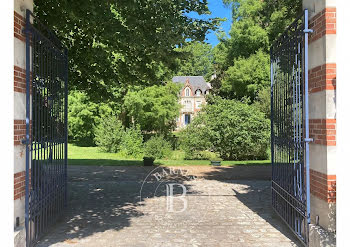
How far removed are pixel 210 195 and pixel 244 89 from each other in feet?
78.7

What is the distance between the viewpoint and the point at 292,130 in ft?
23.8

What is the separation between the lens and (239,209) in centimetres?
866

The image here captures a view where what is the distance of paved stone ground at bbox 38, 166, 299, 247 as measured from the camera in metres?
6.37

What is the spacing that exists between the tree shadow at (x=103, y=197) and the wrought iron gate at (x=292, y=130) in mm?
3521

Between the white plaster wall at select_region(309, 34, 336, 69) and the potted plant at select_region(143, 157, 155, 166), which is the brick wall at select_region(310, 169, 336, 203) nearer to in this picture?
the white plaster wall at select_region(309, 34, 336, 69)

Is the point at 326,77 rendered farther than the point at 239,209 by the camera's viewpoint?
No

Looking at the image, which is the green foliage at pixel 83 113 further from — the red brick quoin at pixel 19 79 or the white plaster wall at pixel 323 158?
the white plaster wall at pixel 323 158

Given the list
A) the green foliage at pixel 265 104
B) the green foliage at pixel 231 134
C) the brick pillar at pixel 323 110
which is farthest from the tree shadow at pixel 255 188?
the green foliage at pixel 265 104

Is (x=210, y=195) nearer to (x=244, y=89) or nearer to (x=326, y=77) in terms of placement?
(x=326, y=77)

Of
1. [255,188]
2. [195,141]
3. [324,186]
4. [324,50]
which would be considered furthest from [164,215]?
[195,141]

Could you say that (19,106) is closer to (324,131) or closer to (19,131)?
(19,131)

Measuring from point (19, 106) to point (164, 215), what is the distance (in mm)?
4354

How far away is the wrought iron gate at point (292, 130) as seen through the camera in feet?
19.0
